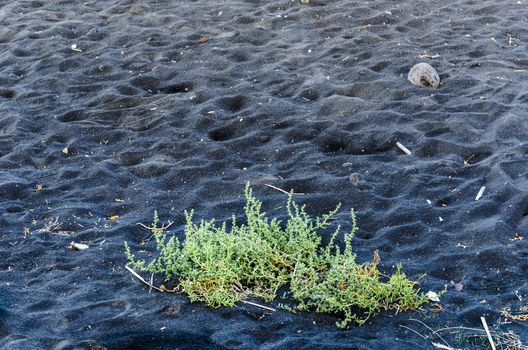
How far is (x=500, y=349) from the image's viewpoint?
3.81 m

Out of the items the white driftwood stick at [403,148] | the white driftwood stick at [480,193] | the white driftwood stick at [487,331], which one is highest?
the white driftwood stick at [403,148]

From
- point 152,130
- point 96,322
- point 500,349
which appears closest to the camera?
point 500,349

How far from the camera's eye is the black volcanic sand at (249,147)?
13.6ft

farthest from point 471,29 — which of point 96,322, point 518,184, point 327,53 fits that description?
point 96,322

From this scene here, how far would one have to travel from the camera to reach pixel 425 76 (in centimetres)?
627

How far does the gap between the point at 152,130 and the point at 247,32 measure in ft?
5.65

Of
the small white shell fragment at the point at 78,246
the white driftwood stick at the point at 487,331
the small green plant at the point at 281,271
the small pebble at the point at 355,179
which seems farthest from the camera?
the small pebble at the point at 355,179

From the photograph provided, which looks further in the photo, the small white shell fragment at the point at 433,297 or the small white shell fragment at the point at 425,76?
the small white shell fragment at the point at 425,76

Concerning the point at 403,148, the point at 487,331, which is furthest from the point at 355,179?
the point at 487,331

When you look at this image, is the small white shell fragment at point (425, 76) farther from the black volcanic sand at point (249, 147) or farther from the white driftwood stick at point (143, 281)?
the white driftwood stick at point (143, 281)

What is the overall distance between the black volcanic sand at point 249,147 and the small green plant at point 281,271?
9cm

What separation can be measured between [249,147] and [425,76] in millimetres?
1450

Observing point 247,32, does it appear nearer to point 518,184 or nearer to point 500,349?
point 518,184

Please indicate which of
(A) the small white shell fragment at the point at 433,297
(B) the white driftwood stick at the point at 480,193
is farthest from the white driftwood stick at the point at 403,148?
(A) the small white shell fragment at the point at 433,297
